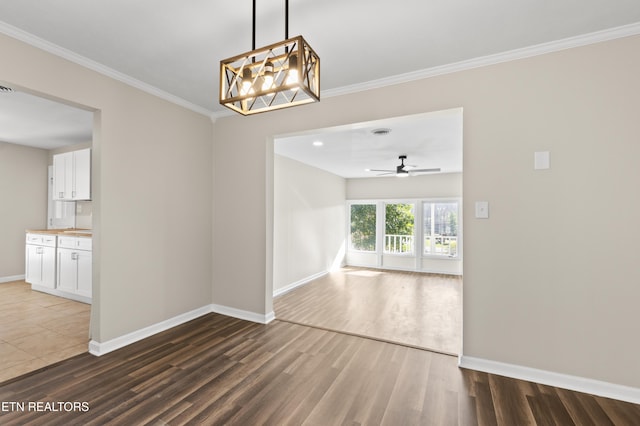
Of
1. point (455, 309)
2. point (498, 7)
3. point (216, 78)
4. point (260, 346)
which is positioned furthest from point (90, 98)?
point (455, 309)

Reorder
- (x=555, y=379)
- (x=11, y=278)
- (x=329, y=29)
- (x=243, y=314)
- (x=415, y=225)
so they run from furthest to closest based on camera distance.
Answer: (x=415, y=225) → (x=11, y=278) → (x=243, y=314) → (x=555, y=379) → (x=329, y=29)

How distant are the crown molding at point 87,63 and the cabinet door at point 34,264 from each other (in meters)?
3.51

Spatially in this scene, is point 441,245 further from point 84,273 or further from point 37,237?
point 37,237

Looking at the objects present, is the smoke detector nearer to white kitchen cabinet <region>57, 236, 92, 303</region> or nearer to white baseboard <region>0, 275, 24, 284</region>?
white kitchen cabinet <region>57, 236, 92, 303</region>

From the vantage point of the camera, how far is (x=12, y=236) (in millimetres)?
5359

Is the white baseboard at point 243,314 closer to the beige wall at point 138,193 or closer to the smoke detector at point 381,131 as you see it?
the beige wall at point 138,193

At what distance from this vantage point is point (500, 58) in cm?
243

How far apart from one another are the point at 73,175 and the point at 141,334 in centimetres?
356

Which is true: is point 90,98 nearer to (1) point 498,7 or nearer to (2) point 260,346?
(2) point 260,346

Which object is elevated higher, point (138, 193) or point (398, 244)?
point (138, 193)

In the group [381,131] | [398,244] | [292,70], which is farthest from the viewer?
[398,244]

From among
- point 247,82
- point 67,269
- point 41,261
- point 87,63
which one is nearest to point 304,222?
point 67,269

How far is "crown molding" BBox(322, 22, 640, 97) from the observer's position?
2.12 meters

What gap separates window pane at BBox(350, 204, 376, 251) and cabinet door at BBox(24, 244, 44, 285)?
6646 millimetres
